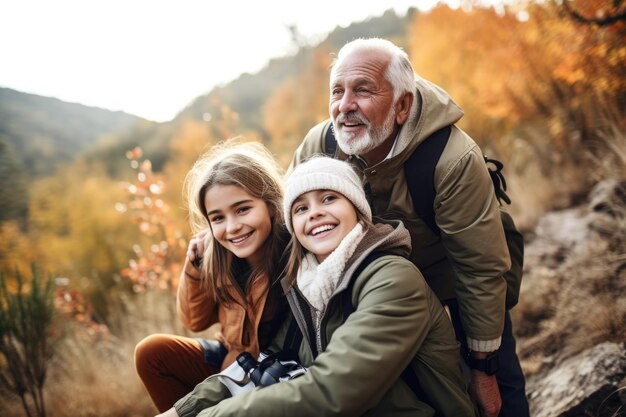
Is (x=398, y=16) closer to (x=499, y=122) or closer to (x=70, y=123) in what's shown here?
(x=70, y=123)

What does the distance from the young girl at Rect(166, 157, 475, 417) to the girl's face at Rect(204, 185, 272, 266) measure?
0.26 m

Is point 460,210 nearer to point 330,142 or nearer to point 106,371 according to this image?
point 330,142

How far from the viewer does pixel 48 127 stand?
2956 centimetres

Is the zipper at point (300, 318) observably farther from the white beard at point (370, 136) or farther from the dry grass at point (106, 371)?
the dry grass at point (106, 371)

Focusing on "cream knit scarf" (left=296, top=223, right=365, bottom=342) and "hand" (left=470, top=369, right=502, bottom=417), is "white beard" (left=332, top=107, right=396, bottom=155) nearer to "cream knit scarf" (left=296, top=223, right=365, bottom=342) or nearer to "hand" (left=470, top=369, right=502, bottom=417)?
"cream knit scarf" (left=296, top=223, right=365, bottom=342)

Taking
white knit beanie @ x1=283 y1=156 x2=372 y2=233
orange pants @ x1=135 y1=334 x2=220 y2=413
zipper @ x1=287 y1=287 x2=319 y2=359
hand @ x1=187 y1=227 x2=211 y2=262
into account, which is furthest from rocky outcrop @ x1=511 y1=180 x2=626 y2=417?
hand @ x1=187 y1=227 x2=211 y2=262

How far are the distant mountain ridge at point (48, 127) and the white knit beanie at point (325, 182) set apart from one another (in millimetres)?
19810

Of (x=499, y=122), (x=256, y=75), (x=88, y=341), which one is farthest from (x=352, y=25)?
(x=88, y=341)

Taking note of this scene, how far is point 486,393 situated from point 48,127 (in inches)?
1393

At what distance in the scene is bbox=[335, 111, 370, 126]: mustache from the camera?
205 cm

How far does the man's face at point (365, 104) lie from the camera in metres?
2.04

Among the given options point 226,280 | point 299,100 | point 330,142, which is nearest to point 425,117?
point 330,142

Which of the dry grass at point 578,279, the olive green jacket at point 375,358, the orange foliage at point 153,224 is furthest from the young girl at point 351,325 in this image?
the orange foliage at point 153,224

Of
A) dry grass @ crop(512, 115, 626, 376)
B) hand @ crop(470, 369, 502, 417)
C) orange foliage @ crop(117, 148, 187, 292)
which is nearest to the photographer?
hand @ crop(470, 369, 502, 417)
